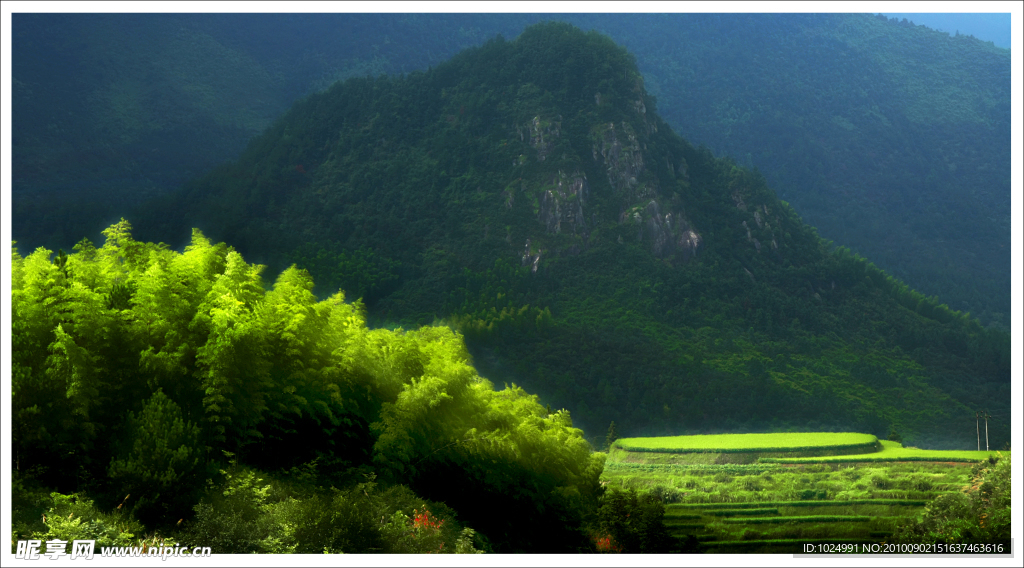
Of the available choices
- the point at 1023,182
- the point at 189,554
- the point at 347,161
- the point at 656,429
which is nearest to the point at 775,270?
the point at 656,429

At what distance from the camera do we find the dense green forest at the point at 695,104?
76.6 m

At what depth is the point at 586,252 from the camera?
80.2 meters

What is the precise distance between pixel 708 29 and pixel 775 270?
78.5 m

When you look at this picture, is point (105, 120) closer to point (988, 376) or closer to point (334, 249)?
point (334, 249)

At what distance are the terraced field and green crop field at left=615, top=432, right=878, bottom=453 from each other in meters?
0.09

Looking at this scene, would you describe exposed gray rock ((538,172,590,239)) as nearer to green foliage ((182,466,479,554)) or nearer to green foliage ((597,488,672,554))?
green foliage ((597,488,672,554))

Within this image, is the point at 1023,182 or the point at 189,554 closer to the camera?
the point at 189,554

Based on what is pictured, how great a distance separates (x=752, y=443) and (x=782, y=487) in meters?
11.5

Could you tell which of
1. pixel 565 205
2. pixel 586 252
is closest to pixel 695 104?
pixel 565 205

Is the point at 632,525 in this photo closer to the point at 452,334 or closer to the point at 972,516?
the point at 452,334

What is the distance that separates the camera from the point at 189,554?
1456cm

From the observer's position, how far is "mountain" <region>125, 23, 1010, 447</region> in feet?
212

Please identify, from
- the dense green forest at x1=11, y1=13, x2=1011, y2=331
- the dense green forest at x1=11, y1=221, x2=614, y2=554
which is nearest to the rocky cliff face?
the dense green forest at x1=11, y1=13, x2=1011, y2=331

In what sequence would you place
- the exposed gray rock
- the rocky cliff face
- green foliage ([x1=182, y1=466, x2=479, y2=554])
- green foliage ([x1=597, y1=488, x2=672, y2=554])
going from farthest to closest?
1. the rocky cliff face
2. the exposed gray rock
3. green foliage ([x1=597, y1=488, x2=672, y2=554])
4. green foliage ([x1=182, y1=466, x2=479, y2=554])
